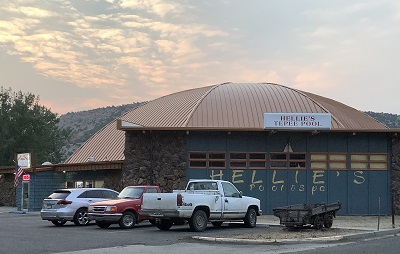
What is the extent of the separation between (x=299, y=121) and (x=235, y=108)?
5934 mm

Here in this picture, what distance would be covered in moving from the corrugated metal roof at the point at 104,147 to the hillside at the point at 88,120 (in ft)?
249

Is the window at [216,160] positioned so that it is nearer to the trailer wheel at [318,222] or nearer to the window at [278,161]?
the window at [278,161]

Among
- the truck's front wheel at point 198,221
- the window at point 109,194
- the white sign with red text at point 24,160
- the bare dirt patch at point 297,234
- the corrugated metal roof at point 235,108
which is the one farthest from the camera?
the white sign with red text at point 24,160

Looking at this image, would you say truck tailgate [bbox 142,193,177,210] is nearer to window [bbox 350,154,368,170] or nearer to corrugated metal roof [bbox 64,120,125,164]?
window [bbox 350,154,368,170]

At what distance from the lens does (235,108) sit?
121 feet

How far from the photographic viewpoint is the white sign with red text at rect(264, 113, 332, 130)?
31.6 m

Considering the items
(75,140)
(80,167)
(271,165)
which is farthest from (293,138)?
(75,140)

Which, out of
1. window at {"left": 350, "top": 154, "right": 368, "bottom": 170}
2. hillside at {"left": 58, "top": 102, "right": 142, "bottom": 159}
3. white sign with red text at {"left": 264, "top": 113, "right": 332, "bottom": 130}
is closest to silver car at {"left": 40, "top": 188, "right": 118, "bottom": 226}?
white sign with red text at {"left": 264, "top": 113, "right": 332, "bottom": 130}

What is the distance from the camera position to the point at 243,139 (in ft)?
107

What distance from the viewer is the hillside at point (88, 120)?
123500 millimetres

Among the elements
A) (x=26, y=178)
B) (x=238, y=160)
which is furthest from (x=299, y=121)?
(x=26, y=178)

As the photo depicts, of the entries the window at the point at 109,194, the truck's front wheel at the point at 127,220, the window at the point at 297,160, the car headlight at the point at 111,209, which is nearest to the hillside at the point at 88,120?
the window at the point at 297,160

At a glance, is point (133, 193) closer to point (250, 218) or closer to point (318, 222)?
point (250, 218)

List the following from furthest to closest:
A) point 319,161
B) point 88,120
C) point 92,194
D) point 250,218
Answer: point 88,120, point 319,161, point 92,194, point 250,218
